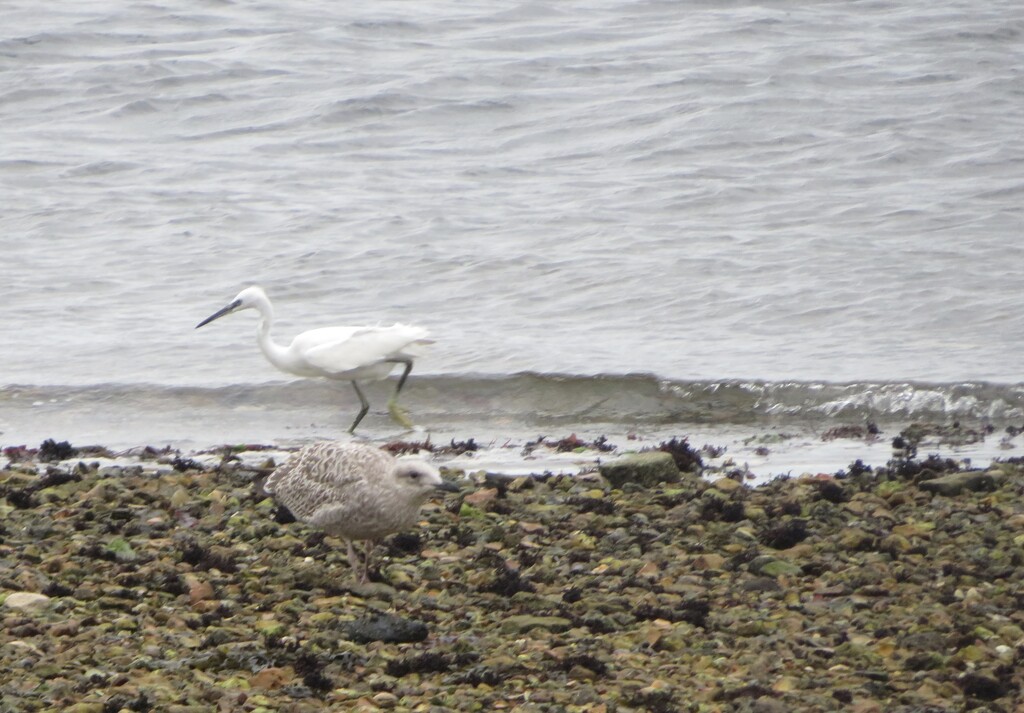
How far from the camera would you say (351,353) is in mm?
11617

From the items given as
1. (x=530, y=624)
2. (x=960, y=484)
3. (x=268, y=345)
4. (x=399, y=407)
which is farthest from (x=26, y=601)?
(x=399, y=407)

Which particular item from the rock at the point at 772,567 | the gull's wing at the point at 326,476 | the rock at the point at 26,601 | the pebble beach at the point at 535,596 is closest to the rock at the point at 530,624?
the pebble beach at the point at 535,596

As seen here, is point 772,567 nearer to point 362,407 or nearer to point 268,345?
point 362,407

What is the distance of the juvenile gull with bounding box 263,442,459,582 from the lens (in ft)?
21.5

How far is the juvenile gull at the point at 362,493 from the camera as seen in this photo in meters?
6.54

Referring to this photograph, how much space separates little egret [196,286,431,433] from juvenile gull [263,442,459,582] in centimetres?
468

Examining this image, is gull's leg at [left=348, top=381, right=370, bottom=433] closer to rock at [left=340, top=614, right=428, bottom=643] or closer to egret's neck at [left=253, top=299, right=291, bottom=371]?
egret's neck at [left=253, top=299, right=291, bottom=371]

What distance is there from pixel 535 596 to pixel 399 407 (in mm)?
6193

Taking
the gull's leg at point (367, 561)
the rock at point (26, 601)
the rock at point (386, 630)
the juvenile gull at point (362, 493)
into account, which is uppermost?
the juvenile gull at point (362, 493)

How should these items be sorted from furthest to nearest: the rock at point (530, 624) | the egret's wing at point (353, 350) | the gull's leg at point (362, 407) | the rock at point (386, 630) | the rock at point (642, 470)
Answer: the gull's leg at point (362, 407) < the egret's wing at point (353, 350) < the rock at point (642, 470) < the rock at point (530, 624) < the rock at point (386, 630)

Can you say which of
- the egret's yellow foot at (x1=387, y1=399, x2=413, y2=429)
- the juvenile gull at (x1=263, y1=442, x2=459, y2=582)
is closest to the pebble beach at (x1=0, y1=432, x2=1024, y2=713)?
the juvenile gull at (x1=263, y1=442, x2=459, y2=582)

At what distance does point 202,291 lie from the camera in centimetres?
1503

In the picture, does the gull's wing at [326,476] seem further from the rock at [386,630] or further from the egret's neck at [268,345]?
the egret's neck at [268,345]

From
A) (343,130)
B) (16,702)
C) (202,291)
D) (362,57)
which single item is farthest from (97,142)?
(16,702)
